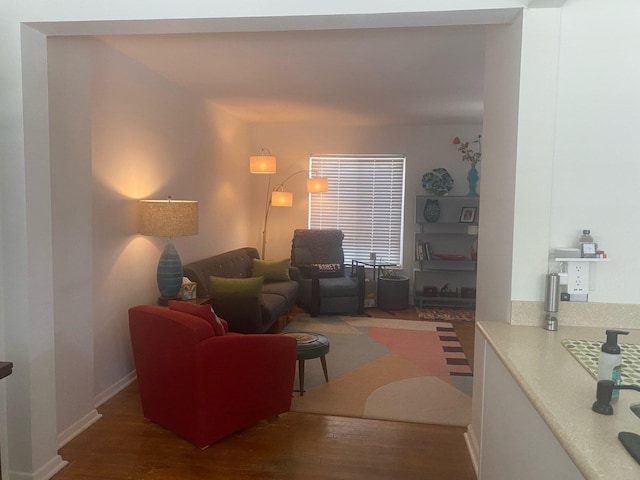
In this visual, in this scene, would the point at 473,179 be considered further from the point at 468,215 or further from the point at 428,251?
the point at 428,251

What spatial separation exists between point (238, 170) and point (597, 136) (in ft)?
16.9

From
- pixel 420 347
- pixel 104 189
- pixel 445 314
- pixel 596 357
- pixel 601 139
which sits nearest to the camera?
pixel 596 357

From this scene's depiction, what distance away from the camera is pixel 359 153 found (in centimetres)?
701

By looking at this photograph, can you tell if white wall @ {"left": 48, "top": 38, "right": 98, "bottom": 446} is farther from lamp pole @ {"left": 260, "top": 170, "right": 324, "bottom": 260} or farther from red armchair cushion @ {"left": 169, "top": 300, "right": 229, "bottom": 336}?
lamp pole @ {"left": 260, "top": 170, "right": 324, "bottom": 260}

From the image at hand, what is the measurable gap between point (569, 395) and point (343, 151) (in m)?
5.91

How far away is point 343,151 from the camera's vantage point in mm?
7031

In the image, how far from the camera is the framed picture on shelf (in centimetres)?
666

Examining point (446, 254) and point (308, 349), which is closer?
point (308, 349)

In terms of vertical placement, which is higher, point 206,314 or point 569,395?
point 569,395

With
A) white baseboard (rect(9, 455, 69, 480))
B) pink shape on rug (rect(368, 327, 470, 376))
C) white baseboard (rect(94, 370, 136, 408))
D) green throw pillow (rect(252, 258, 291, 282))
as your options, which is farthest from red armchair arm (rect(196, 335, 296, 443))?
green throw pillow (rect(252, 258, 291, 282))

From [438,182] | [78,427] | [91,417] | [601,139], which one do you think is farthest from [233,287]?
[438,182]

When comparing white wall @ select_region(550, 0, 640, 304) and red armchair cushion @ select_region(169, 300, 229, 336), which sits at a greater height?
white wall @ select_region(550, 0, 640, 304)

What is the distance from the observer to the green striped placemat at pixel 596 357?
154 cm

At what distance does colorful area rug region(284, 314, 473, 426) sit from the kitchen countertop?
150 centimetres
